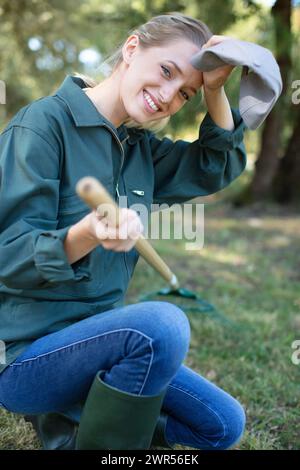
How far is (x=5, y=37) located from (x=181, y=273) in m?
2.47

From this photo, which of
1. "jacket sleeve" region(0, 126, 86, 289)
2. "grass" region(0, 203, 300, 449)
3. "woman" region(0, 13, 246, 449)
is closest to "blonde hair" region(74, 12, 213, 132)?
"woman" region(0, 13, 246, 449)

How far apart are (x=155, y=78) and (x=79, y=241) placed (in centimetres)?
54

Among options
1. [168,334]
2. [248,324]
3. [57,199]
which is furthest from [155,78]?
[248,324]

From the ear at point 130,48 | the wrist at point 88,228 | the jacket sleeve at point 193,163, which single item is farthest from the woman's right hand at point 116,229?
the jacket sleeve at point 193,163

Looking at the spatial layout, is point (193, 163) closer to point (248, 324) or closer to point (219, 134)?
point (219, 134)

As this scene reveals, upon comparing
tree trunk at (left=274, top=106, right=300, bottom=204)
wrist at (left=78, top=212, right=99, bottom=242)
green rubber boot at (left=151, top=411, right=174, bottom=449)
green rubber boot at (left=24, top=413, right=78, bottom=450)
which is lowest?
tree trunk at (left=274, top=106, right=300, bottom=204)

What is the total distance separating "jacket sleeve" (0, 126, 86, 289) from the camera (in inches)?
45.8

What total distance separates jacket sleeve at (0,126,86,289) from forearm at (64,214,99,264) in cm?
2

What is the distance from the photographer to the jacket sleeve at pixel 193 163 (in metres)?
1.74

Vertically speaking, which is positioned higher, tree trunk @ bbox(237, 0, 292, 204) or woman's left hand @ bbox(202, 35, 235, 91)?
woman's left hand @ bbox(202, 35, 235, 91)

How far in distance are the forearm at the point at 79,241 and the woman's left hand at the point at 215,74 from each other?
0.63m

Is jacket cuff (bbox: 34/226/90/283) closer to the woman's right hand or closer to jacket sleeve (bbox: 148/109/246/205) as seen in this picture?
the woman's right hand

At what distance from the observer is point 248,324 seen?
2.79 meters
